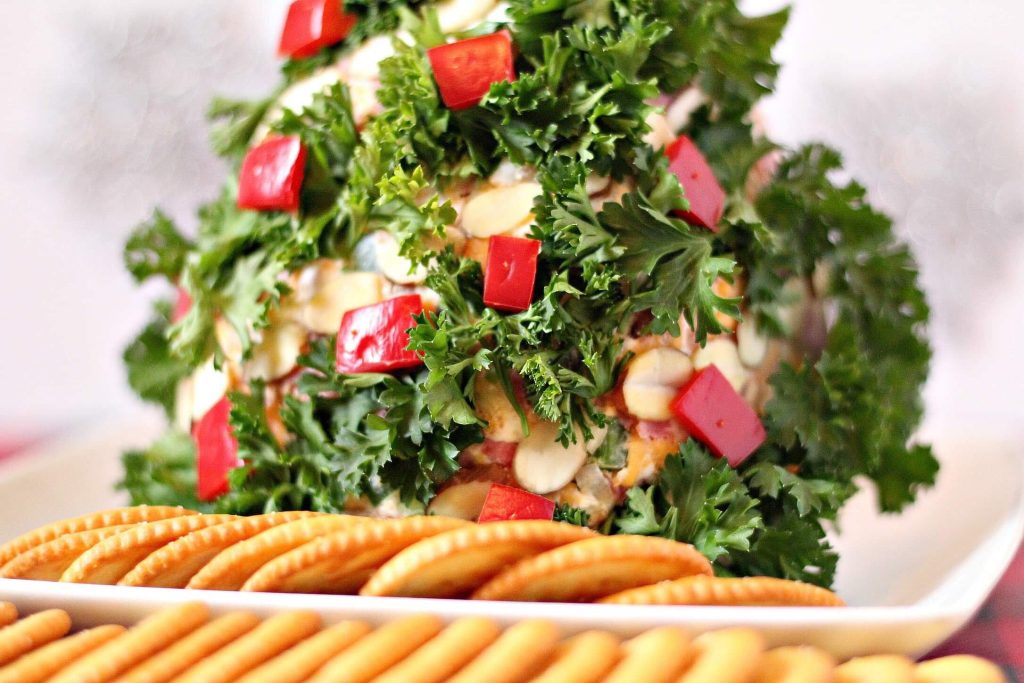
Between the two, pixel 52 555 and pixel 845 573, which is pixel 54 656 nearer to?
pixel 52 555

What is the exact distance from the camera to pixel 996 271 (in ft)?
9.25

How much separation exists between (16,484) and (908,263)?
4.22 feet

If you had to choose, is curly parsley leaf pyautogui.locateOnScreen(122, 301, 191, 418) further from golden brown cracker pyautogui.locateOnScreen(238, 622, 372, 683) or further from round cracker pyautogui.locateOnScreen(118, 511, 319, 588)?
golden brown cracker pyautogui.locateOnScreen(238, 622, 372, 683)

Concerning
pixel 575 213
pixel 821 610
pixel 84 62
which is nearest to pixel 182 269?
pixel 575 213

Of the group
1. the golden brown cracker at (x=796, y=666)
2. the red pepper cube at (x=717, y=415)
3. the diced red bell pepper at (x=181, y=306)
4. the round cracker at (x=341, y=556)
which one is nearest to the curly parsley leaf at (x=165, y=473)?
the diced red bell pepper at (x=181, y=306)

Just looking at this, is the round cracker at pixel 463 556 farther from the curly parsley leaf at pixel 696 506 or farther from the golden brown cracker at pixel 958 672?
the golden brown cracker at pixel 958 672

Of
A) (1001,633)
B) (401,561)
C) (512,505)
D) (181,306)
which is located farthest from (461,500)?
(1001,633)

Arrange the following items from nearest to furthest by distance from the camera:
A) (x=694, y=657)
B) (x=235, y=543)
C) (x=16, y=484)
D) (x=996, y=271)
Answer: (x=694, y=657) < (x=235, y=543) < (x=16, y=484) < (x=996, y=271)

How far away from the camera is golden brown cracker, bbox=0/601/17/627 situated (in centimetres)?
86

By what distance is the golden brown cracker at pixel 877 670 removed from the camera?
801 mm

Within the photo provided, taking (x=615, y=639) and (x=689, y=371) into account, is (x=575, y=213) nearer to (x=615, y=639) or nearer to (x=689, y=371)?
(x=689, y=371)

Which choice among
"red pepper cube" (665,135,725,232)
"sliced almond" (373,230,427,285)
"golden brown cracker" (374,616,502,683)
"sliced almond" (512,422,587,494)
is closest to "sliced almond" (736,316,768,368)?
"red pepper cube" (665,135,725,232)

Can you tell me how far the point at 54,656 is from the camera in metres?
0.80

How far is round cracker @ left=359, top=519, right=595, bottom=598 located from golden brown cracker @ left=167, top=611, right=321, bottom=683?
0.08m
